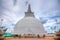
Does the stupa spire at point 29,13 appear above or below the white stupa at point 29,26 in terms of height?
above

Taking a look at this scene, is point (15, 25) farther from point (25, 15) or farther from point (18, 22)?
point (25, 15)

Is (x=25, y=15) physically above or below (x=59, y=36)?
above

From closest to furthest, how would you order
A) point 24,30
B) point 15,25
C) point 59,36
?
point 59,36 < point 24,30 < point 15,25

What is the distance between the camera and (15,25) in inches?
892

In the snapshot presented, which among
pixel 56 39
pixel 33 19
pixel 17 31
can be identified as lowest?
pixel 56 39

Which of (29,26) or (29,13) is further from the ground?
(29,13)

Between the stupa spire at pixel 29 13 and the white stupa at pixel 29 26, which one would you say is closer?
the white stupa at pixel 29 26

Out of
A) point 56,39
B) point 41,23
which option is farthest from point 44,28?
point 56,39

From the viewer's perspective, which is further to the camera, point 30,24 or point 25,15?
point 25,15

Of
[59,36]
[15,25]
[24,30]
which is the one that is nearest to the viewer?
[59,36]

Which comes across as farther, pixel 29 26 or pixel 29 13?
pixel 29 13

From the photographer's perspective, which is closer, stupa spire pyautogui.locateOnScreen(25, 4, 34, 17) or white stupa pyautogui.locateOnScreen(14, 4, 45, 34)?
white stupa pyautogui.locateOnScreen(14, 4, 45, 34)

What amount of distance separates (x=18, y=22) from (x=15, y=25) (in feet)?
1.80

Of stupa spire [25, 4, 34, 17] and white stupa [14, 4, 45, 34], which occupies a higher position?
stupa spire [25, 4, 34, 17]
